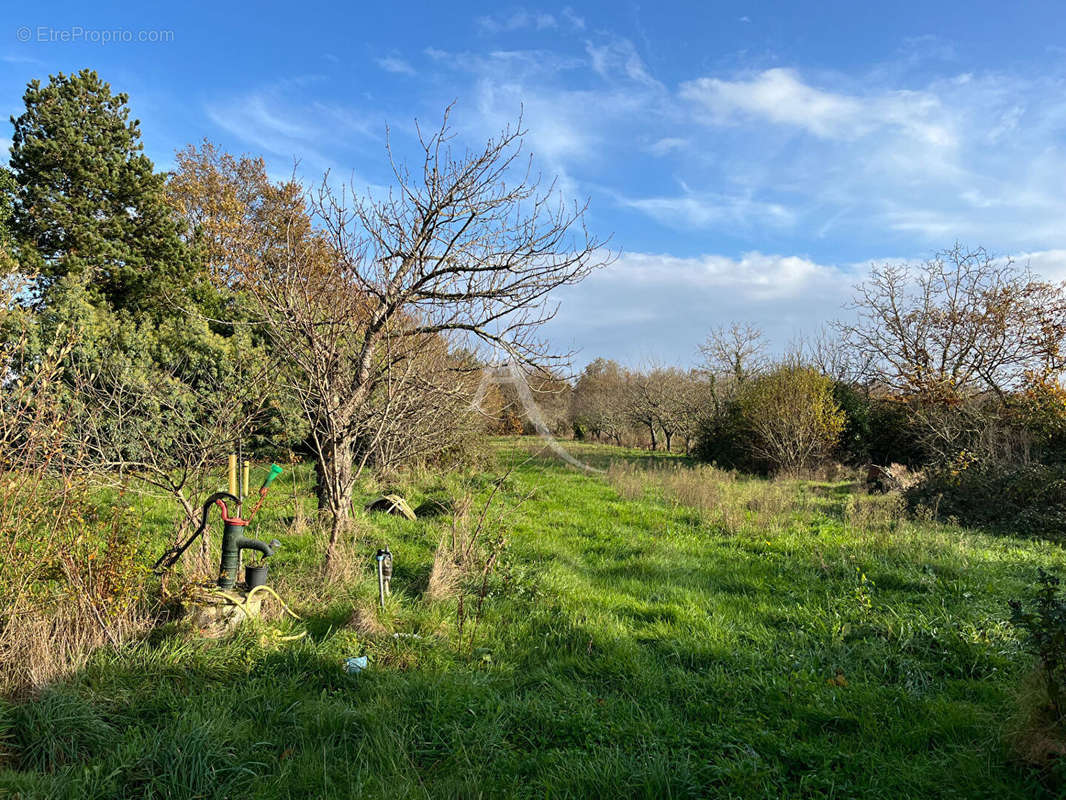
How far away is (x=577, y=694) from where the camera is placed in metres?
3.55

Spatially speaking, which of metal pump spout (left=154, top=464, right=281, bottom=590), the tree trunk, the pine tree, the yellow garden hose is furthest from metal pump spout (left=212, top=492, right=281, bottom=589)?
the pine tree

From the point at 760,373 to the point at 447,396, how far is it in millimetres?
15966

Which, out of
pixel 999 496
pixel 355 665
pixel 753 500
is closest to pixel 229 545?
pixel 355 665

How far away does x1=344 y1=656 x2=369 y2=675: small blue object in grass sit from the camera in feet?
12.2

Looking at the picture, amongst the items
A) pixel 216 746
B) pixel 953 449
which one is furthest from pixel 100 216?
pixel 953 449

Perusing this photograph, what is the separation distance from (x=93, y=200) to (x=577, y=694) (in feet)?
70.3

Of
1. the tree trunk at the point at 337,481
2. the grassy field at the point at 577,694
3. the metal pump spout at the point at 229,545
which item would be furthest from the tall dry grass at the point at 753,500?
the metal pump spout at the point at 229,545

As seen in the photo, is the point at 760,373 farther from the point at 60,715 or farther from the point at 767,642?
the point at 60,715

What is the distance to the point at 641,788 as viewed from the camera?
2.68m

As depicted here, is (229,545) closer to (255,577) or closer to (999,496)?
(255,577)

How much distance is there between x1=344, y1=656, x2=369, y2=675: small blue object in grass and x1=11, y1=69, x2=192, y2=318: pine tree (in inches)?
634

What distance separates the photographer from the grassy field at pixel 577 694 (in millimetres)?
2707

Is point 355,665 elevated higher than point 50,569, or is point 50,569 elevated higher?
point 50,569

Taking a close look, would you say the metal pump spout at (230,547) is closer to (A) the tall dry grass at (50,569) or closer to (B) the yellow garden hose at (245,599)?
(B) the yellow garden hose at (245,599)
